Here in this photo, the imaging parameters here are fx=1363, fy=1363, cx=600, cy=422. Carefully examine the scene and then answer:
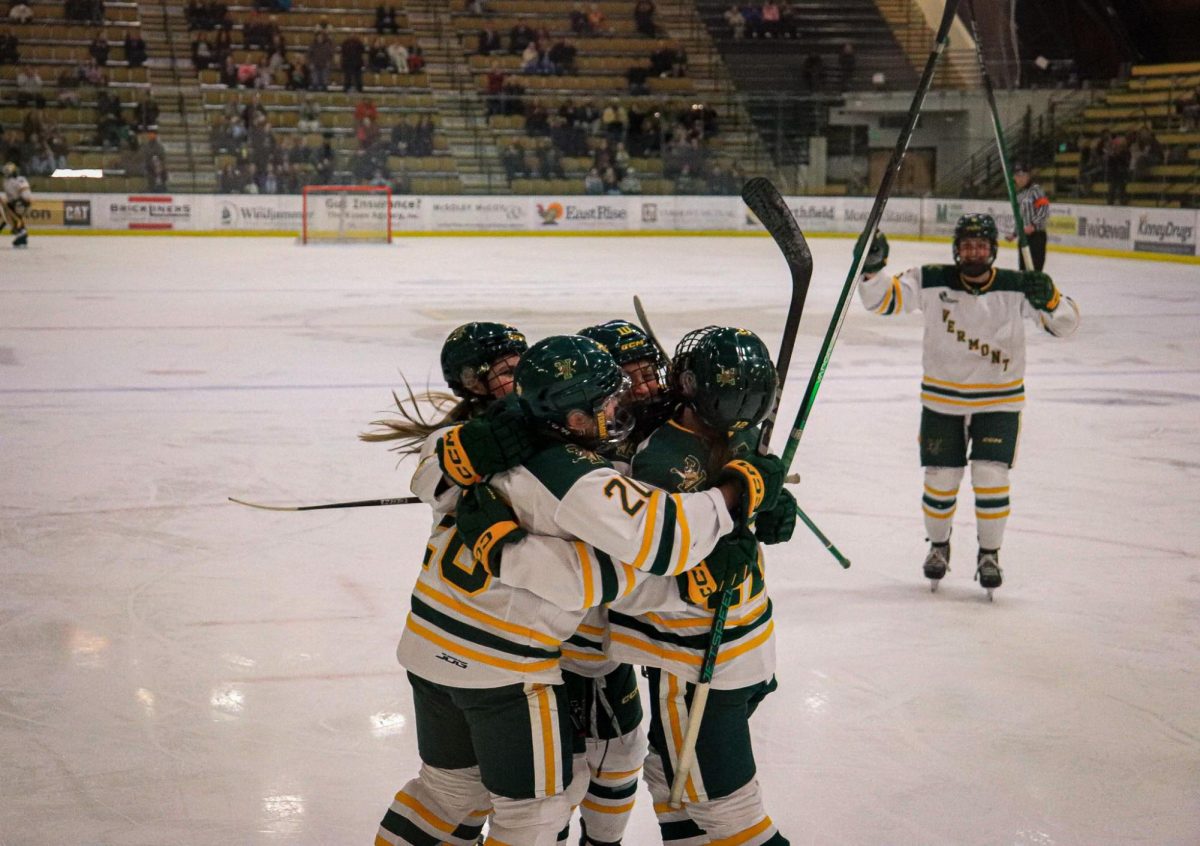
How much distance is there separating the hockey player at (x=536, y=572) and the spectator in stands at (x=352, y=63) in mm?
23552

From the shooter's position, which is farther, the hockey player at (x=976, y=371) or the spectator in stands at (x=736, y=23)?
the spectator in stands at (x=736, y=23)

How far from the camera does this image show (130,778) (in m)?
3.05

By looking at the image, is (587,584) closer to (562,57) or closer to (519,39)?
(562,57)

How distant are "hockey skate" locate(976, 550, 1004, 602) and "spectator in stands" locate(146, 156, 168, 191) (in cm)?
1911

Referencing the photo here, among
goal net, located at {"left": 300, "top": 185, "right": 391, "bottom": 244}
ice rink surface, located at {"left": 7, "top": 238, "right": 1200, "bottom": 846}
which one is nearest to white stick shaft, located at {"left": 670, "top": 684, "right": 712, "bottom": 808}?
ice rink surface, located at {"left": 7, "top": 238, "right": 1200, "bottom": 846}

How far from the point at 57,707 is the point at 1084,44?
25568 millimetres

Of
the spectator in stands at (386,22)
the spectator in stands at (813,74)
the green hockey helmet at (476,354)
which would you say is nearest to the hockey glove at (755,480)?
the green hockey helmet at (476,354)

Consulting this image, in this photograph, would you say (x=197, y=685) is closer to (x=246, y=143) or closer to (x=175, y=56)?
(x=246, y=143)

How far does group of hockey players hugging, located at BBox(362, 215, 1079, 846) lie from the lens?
2.06 m

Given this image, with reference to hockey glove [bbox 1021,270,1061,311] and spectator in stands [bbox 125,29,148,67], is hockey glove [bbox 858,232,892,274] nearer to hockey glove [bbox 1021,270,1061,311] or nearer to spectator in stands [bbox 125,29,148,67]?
hockey glove [bbox 1021,270,1061,311]

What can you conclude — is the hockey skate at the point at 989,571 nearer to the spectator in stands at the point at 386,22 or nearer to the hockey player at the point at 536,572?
the hockey player at the point at 536,572

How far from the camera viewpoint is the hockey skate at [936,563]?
463 cm

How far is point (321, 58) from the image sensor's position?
2494cm

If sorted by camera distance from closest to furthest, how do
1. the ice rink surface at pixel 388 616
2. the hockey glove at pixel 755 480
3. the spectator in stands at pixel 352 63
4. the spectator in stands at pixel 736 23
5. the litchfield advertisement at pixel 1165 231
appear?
the hockey glove at pixel 755 480, the ice rink surface at pixel 388 616, the litchfield advertisement at pixel 1165 231, the spectator in stands at pixel 352 63, the spectator in stands at pixel 736 23
